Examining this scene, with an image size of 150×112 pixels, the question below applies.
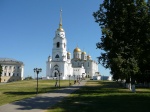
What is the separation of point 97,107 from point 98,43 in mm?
19206

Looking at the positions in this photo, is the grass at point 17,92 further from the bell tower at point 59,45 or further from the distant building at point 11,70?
the distant building at point 11,70

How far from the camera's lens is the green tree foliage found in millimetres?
37125

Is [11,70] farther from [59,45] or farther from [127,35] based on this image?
[127,35]

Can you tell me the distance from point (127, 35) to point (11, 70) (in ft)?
350

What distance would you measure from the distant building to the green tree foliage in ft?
340

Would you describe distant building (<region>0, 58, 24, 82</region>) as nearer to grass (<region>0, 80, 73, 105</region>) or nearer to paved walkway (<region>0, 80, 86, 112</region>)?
grass (<region>0, 80, 73, 105</region>)

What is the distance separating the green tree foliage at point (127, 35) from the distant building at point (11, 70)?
340ft

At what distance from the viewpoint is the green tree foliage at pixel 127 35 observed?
37.1m

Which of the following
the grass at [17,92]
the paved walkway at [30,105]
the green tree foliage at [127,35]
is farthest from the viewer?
the green tree foliage at [127,35]

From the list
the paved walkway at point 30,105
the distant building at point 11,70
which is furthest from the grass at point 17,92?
the distant building at point 11,70

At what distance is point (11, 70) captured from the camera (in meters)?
137

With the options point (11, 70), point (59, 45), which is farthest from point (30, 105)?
point (11, 70)

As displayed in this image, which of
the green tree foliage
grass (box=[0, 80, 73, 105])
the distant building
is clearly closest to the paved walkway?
grass (box=[0, 80, 73, 105])

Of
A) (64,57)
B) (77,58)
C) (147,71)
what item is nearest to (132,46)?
(147,71)
